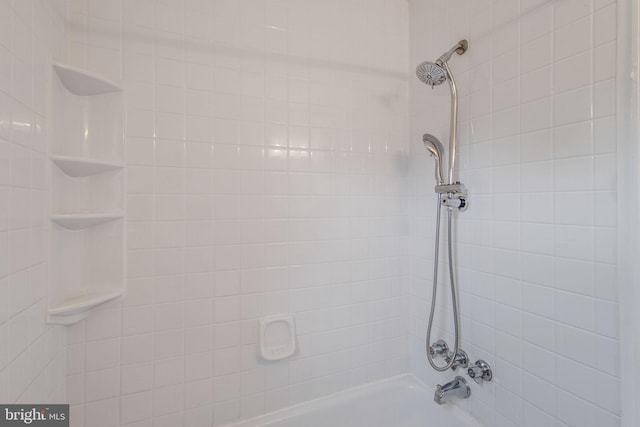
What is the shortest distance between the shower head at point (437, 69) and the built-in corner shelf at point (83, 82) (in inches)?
46.0

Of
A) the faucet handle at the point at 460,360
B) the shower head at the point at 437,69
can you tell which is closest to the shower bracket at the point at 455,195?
the shower head at the point at 437,69

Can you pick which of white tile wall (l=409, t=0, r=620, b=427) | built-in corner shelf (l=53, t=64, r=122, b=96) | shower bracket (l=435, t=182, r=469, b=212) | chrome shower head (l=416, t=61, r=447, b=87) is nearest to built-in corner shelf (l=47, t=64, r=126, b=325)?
built-in corner shelf (l=53, t=64, r=122, b=96)

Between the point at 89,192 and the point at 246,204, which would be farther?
the point at 246,204

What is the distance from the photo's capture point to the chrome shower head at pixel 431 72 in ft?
3.59

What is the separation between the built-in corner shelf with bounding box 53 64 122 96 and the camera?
949 mm

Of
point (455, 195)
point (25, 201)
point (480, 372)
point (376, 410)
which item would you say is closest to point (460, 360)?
point (480, 372)

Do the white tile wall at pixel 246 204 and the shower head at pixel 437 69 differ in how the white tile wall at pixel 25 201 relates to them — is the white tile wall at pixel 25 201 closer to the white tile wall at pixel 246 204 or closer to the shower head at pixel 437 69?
the white tile wall at pixel 246 204

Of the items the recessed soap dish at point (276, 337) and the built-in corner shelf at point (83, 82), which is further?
the recessed soap dish at point (276, 337)

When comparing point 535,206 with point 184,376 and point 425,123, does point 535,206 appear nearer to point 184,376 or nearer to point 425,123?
point 425,123

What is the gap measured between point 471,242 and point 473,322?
1.10 ft

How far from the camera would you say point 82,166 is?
0.99m

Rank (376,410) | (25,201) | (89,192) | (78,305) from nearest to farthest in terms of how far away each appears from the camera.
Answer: (25,201), (78,305), (89,192), (376,410)

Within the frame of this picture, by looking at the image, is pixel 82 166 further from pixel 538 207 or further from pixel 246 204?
pixel 538 207

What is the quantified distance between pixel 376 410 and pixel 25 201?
163 centimetres
